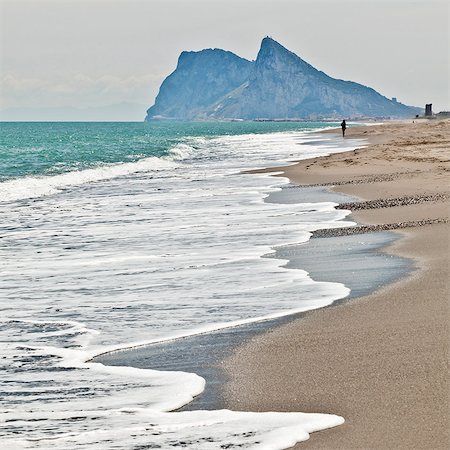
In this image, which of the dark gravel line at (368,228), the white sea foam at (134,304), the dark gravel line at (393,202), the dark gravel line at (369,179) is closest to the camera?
the white sea foam at (134,304)

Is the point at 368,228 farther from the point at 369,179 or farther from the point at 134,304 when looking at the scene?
the point at 369,179

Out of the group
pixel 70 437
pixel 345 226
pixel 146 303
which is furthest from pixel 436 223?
pixel 70 437

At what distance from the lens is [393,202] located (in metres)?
17.2

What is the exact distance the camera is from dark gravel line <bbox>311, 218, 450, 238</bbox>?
1327 cm

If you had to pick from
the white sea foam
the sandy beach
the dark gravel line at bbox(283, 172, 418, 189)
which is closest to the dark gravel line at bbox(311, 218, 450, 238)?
the white sea foam

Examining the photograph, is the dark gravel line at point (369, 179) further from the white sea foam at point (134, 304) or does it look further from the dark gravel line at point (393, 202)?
the dark gravel line at point (393, 202)

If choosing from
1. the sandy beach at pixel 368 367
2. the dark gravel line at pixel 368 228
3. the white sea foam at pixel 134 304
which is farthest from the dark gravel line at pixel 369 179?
the sandy beach at pixel 368 367

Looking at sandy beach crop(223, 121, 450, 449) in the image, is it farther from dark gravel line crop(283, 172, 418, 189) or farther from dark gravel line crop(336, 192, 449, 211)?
dark gravel line crop(283, 172, 418, 189)

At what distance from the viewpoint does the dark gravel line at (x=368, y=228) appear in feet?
43.5

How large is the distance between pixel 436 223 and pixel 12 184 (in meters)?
19.5

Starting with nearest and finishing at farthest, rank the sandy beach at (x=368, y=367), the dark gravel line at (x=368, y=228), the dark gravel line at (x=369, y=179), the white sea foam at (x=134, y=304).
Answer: the sandy beach at (x=368, y=367), the white sea foam at (x=134, y=304), the dark gravel line at (x=368, y=228), the dark gravel line at (x=369, y=179)

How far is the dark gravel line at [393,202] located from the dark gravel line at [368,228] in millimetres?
2903

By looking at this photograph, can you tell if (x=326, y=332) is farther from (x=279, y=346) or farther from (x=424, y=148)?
(x=424, y=148)

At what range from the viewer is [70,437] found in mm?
4934
